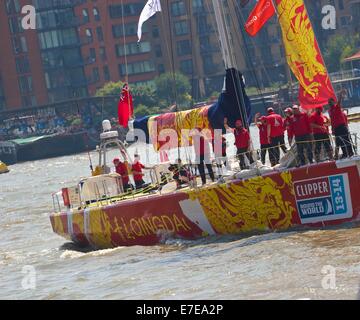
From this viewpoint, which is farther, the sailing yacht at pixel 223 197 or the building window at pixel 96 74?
the building window at pixel 96 74

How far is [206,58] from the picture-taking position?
119 m

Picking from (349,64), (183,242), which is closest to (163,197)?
(183,242)

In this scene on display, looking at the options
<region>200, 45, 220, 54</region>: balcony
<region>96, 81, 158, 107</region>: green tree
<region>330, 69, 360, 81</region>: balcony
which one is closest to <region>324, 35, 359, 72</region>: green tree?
<region>330, 69, 360, 81</region>: balcony

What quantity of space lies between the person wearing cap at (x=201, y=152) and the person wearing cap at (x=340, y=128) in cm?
326

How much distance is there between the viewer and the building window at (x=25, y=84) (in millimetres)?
117250

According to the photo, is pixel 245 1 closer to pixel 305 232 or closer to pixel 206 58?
pixel 305 232

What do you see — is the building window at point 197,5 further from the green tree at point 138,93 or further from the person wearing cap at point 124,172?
the person wearing cap at point 124,172

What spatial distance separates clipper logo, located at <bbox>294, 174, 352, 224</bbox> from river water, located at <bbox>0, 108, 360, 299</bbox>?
1.33ft

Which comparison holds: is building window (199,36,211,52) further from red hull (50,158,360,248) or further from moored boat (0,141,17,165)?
red hull (50,158,360,248)

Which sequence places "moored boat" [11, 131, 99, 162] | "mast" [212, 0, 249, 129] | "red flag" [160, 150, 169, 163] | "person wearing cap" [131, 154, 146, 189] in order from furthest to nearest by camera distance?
1. "moored boat" [11, 131, 99, 162]
2. "red flag" [160, 150, 169, 163]
3. "person wearing cap" [131, 154, 146, 189]
4. "mast" [212, 0, 249, 129]

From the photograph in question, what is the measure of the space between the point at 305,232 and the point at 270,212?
93 cm

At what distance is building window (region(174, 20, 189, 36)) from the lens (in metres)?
118

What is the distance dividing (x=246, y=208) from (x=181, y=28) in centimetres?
9967

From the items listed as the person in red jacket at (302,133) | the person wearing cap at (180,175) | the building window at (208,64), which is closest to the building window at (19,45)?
the building window at (208,64)
